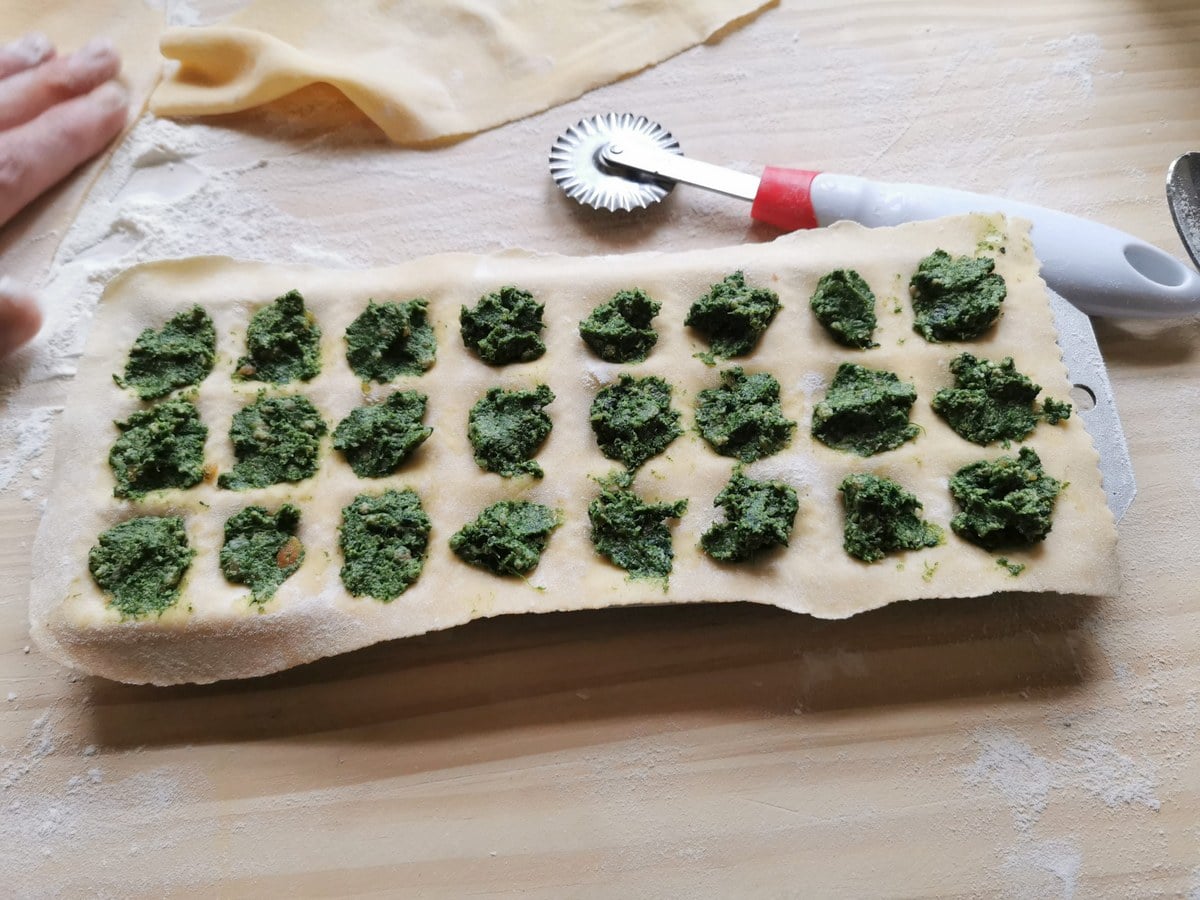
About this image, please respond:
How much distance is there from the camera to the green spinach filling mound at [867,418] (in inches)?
71.1

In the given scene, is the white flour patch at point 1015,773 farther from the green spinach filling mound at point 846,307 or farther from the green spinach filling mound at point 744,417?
the green spinach filling mound at point 846,307

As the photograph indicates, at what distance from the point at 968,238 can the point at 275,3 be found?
6.45 feet

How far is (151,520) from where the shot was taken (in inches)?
70.4

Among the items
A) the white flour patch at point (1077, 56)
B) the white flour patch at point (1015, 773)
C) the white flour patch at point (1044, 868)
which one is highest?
the white flour patch at point (1077, 56)

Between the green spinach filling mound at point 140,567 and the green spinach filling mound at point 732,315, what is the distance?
1200 mm

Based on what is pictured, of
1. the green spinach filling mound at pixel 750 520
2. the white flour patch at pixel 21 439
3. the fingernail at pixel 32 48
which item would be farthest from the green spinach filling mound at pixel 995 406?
the fingernail at pixel 32 48

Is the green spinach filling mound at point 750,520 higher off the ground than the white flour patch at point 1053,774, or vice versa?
the green spinach filling mound at point 750,520

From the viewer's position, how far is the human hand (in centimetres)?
216

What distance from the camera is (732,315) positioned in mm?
1872

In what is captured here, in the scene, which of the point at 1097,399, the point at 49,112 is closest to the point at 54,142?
the point at 49,112

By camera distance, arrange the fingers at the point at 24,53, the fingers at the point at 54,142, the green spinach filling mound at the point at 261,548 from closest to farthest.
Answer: the green spinach filling mound at the point at 261,548
the fingers at the point at 54,142
the fingers at the point at 24,53

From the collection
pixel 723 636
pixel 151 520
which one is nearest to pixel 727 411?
pixel 723 636

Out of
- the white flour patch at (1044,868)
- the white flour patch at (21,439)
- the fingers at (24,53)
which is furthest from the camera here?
the fingers at (24,53)

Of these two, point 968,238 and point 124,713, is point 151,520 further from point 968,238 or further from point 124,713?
point 968,238
